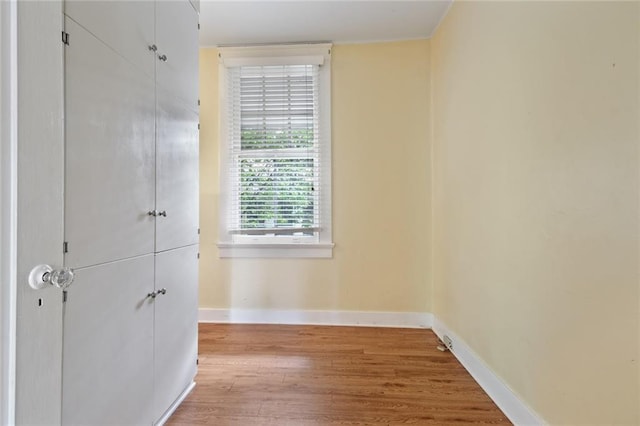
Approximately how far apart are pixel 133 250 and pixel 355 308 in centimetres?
202

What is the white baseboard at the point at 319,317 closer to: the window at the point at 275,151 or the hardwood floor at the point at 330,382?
the hardwood floor at the point at 330,382

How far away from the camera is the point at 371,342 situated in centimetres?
242

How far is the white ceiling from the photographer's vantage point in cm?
229

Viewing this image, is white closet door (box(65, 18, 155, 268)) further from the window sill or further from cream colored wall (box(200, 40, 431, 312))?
cream colored wall (box(200, 40, 431, 312))

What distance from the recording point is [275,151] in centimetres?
283

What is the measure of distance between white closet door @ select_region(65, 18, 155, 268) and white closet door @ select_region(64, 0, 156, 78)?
33mm

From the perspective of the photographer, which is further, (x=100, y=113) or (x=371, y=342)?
(x=371, y=342)

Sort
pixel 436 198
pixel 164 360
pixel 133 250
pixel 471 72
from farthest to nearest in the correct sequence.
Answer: pixel 436 198 → pixel 471 72 → pixel 164 360 → pixel 133 250

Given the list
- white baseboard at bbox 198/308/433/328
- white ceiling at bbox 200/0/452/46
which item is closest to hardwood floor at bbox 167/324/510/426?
white baseboard at bbox 198/308/433/328

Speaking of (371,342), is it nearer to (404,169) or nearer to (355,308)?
(355,308)

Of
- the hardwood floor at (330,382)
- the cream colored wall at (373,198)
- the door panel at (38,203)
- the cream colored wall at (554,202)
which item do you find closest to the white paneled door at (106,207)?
the door panel at (38,203)

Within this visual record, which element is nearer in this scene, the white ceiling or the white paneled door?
the white paneled door

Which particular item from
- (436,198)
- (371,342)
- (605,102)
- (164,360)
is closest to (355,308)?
(371,342)

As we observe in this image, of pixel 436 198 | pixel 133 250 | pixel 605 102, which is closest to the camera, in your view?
pixel 605 102
